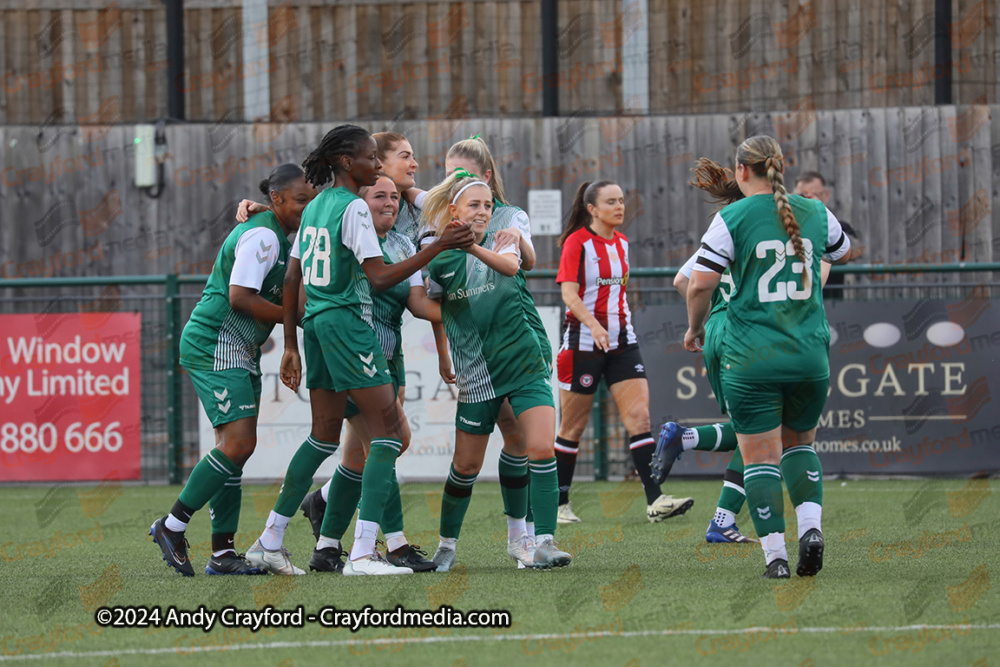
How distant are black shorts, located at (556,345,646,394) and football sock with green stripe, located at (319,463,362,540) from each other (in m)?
2.65

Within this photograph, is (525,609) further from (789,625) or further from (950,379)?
(950,379)

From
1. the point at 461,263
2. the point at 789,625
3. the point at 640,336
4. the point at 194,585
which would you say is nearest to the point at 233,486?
the point at 194,585

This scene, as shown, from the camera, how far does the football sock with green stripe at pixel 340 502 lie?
6.28m

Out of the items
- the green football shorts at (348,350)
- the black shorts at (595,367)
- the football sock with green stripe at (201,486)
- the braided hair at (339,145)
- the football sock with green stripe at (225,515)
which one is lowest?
the football sock with green stripe at (225,515)

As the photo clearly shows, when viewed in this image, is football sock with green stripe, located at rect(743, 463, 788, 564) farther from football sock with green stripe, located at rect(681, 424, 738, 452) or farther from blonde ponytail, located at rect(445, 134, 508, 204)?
football sock with green stripe, located at rect(681, 424, 738, 452)

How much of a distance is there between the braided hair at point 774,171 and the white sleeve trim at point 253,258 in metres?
2.20

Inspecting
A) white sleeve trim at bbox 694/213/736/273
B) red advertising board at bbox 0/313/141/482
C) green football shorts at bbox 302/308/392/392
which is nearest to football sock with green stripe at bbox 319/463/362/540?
green football shorts at bbox 302/308/392/392

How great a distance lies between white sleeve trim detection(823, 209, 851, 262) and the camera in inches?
225

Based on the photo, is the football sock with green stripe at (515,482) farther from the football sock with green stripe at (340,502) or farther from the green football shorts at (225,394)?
the green football shorts at (225,394)

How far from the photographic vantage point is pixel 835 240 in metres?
5.75

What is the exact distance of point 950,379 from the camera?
1095cm

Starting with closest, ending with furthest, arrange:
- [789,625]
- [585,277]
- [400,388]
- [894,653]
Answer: [894,653], [789,625], [400,388], [585,277]

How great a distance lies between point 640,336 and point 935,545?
4.73 m

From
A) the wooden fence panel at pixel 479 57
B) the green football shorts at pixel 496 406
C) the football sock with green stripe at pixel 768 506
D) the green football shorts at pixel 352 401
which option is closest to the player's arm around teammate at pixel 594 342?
the green football shorts at pixel 352 401
